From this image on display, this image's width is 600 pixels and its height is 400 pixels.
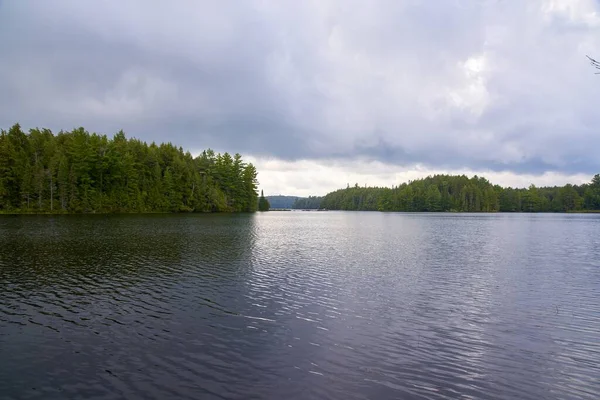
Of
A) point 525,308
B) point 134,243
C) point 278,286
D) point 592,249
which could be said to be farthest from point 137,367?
point 592,249

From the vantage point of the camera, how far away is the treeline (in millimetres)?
112250

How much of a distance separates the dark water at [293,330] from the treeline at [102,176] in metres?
96.4

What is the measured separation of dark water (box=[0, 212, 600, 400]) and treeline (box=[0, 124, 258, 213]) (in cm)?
9636

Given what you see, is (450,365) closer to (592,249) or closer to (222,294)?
(222,294)

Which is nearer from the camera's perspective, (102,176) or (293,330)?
(293,330)

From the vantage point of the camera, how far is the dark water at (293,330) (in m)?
12.0

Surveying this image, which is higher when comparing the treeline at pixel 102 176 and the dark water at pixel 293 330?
the treeline at pixel 102 176

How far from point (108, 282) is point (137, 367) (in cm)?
1482

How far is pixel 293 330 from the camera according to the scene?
56.5 feet

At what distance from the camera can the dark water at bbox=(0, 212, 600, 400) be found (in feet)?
39.5

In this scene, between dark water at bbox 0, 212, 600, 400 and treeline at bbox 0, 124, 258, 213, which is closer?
dark water at bbox 0, 212, 600, 400

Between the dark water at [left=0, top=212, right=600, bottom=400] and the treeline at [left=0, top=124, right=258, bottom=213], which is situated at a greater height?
the treeline at [left=0, top=124, right=258, bottom=213]

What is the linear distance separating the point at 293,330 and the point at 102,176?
437 ft

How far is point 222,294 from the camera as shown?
77.0 ft
